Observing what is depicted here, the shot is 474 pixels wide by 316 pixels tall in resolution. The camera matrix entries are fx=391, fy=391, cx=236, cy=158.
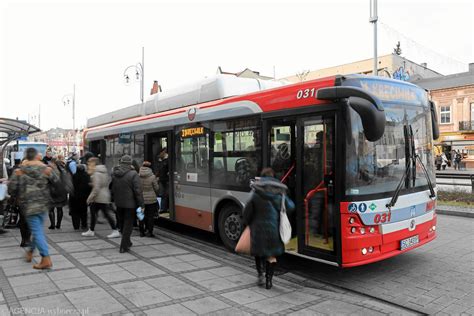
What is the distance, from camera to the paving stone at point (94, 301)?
173 inches

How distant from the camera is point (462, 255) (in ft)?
23.7

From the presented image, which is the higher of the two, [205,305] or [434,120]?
[434,120]

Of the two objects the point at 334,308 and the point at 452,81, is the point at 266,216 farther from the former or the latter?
the point at 452,81

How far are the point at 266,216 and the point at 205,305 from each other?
135cm

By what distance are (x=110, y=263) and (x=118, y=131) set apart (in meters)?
6.08

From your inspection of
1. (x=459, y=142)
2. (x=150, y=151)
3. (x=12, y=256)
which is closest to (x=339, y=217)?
(x=12, y=256)

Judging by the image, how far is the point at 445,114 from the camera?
139ft

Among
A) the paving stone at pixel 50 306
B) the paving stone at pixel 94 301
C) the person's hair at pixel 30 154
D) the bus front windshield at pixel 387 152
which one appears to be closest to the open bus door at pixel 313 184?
the bus front windshield at pixel 387 152

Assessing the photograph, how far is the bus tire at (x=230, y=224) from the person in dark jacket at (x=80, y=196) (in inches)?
137

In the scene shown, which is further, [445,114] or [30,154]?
[445,114]

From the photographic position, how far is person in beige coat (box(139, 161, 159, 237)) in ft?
27.3

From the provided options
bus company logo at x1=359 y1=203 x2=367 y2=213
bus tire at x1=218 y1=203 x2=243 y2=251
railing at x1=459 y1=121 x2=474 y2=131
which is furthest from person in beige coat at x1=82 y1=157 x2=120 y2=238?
railing at x1=459 y1=121 x2=474 y2=131

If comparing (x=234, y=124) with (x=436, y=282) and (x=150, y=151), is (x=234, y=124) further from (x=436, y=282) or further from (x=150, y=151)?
(x=436, y=282)

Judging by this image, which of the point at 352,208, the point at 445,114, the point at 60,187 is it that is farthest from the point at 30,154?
the point at 445,114
